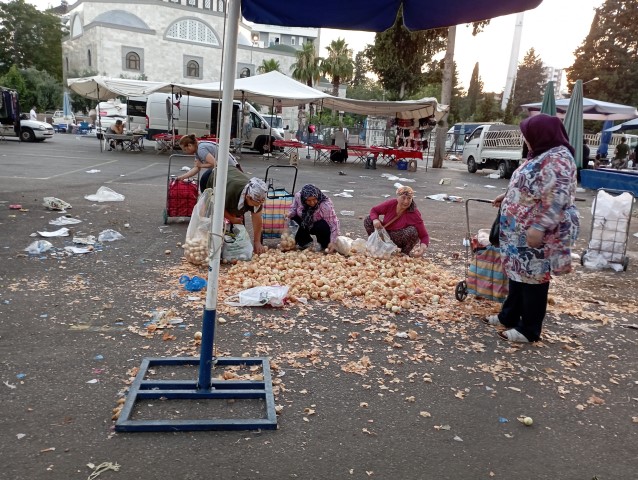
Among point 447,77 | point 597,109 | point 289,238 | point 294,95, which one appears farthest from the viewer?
point 447,77

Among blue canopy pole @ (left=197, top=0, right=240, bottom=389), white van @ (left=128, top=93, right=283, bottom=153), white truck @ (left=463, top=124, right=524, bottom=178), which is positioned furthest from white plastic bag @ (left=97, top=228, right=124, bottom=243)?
white van @ (left=128, top=93, right=283, bottom=153)

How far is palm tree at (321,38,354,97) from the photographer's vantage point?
1960 inches

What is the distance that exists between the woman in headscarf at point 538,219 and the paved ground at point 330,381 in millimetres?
450

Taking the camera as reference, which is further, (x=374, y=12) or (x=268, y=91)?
(x=268, y=91)

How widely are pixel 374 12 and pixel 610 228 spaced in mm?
5235

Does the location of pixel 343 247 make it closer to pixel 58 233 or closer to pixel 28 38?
pixel 58 233

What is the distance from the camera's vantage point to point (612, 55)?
140 feet

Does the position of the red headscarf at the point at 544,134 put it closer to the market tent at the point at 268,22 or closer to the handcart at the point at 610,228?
the market tent at the point at 268,22

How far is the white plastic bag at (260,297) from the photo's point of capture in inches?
175

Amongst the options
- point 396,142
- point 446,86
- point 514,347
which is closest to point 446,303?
point 514,347

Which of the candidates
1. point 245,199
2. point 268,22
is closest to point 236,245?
point 245,199

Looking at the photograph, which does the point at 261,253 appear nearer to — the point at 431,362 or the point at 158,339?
the point at 158,339

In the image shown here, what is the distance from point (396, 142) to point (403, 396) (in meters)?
23.1

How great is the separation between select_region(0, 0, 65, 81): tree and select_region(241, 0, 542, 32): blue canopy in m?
63.9
